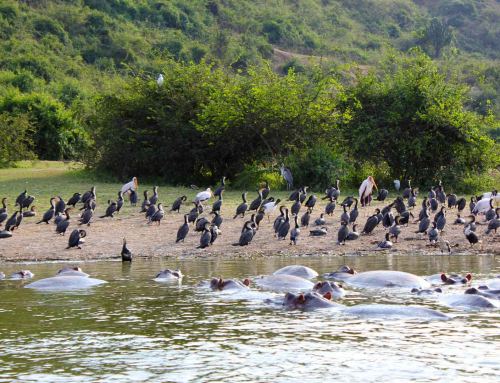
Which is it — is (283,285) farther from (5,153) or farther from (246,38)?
(246,38)

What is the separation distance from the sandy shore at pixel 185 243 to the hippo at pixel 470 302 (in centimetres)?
515

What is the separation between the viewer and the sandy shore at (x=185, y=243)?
52.2ft

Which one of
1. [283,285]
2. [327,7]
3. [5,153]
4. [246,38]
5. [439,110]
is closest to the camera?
[283,285]

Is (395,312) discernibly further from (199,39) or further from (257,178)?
(199,39)

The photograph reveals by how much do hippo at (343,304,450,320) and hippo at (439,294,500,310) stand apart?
640 mm

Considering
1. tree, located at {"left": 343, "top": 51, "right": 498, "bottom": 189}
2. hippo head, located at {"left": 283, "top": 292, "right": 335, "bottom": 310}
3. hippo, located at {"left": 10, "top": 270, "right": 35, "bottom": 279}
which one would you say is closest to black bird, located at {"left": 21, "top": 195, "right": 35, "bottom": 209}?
hippo, located at {"left": 10, "top": 270, "right": 35, "bottom": 279}

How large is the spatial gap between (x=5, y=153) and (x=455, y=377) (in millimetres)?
29732

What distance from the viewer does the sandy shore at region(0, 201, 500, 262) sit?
15906 millimetres

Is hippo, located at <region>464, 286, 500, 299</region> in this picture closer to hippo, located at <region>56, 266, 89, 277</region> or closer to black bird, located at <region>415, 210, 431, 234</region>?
hippo, located at <region>56, 266, 89, 277</region>

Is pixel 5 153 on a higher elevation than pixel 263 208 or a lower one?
higher

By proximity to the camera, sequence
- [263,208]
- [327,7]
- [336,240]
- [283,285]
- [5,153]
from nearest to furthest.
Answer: [283,285] < [336,240] < [263,208] < [5,153] < [327,7]

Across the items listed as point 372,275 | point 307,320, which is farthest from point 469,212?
point 307,320

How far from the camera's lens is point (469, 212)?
20219 mm

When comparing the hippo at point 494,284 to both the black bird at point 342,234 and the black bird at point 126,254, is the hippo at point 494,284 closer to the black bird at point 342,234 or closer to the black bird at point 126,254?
the black bird at point 342,234
